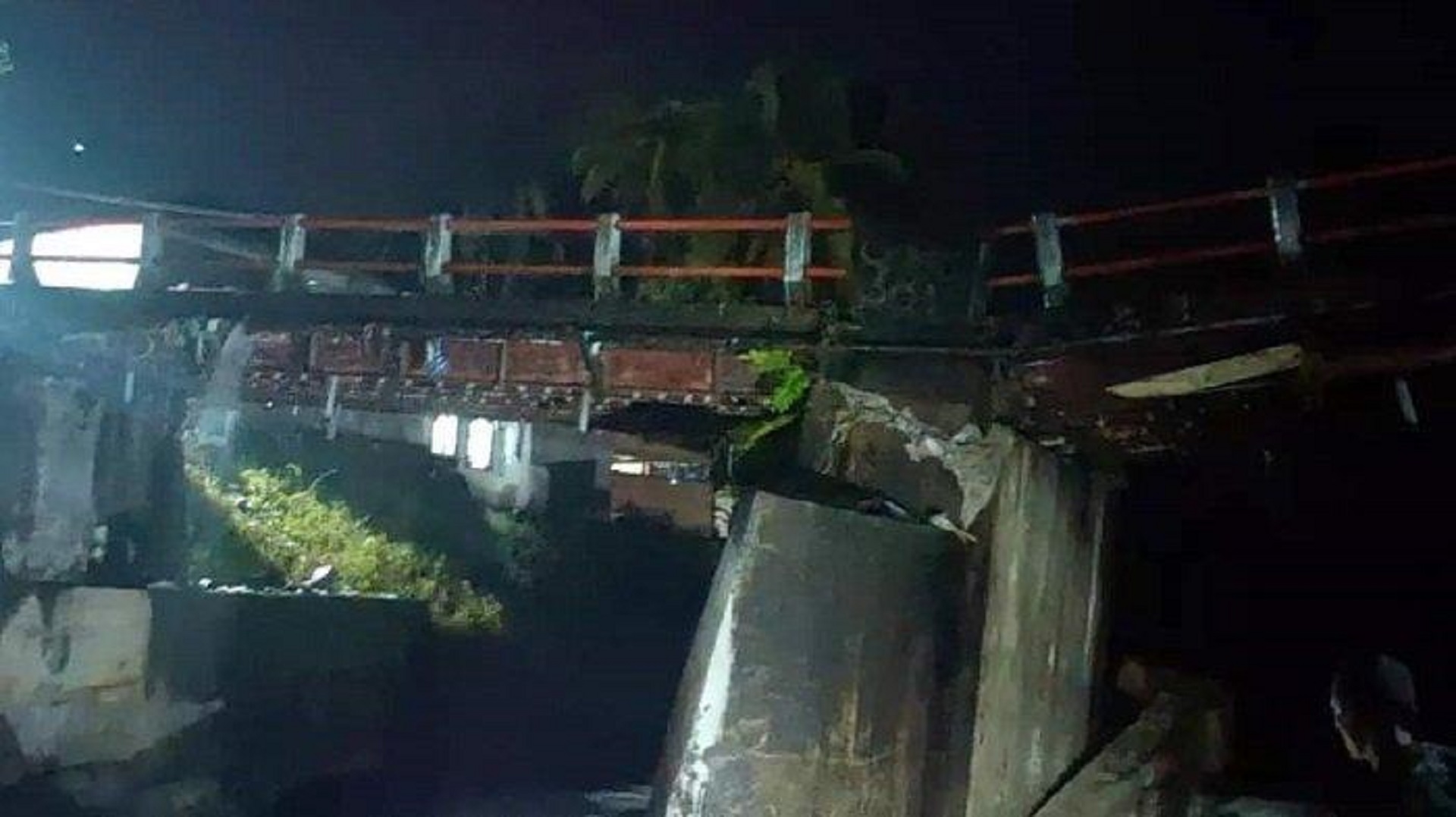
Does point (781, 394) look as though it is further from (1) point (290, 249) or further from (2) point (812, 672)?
(1) point (290, 249)

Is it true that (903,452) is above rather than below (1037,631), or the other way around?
above

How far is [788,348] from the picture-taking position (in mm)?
12586

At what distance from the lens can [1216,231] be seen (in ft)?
47.0

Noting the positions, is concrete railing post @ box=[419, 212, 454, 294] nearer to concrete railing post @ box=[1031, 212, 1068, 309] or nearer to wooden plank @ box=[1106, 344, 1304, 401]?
concrete railing post @ box=[1031, 212, 1068, 309]

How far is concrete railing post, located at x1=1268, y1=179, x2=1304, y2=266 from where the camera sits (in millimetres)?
9867

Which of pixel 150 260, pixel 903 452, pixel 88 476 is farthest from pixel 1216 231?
pixel 88 476

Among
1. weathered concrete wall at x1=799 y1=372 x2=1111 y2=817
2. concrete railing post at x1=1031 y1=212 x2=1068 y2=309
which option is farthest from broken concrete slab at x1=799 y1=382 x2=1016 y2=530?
concrete railing post at x1=1031 y1=212 x2=1068 y2=309

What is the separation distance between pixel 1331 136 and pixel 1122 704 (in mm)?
7677

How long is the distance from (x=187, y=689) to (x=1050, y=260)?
13.4 metres

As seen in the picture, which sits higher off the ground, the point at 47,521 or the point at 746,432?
the point at 746,432

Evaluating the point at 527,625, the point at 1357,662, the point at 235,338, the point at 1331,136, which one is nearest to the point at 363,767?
the point at 527,625

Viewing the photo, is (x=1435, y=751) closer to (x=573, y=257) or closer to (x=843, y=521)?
(x=843, y=521)

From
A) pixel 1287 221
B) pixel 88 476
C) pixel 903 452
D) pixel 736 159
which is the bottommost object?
pixel 88 476

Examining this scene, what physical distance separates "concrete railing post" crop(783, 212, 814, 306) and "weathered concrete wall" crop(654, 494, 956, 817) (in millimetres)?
2798
